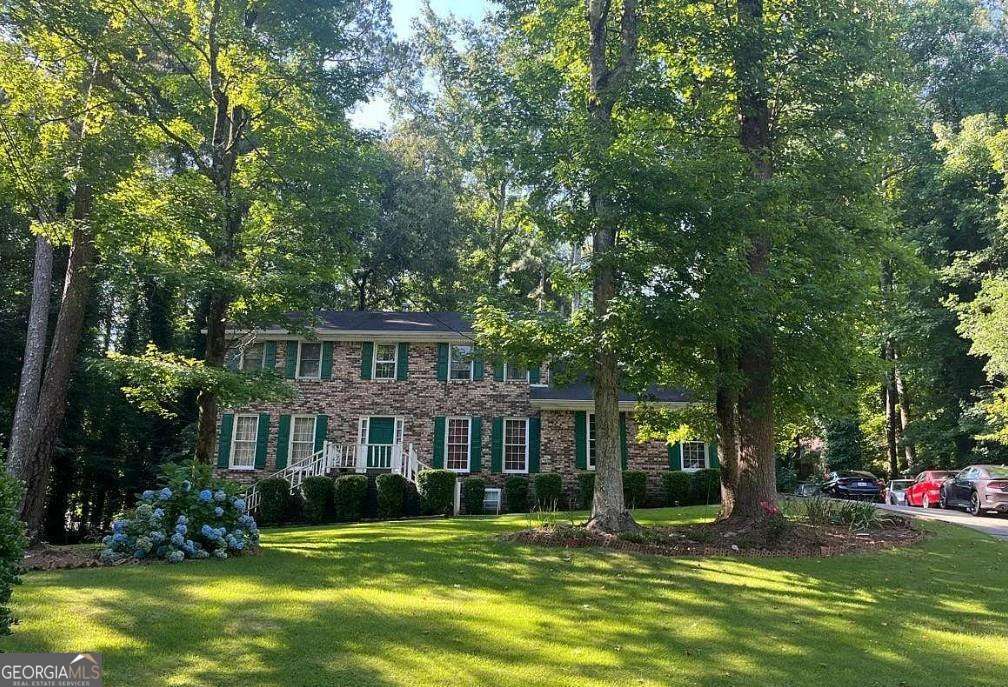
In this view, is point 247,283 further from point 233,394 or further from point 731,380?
point 731,380

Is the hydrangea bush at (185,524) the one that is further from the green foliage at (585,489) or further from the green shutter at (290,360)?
the green shutter at (290,360)

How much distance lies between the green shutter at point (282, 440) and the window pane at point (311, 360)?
5.50 ft

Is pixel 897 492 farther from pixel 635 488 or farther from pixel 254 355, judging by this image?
pixel 254 355

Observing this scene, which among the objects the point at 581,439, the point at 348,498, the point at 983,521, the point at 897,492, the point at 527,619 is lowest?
the point at 527,619

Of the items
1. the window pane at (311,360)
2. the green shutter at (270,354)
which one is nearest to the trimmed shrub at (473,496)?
the window pane at (311,360)

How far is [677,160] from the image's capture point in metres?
10.1

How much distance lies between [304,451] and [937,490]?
2047 centimetres

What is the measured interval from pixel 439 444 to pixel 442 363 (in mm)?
2804

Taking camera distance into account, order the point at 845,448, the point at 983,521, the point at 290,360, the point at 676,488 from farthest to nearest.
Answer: the point at 845,448, the point at 290,360, the point at 676,488, the point at 983,521

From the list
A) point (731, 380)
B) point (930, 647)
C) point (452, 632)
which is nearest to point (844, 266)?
point (731, 380)

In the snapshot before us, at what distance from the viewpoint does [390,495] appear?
751 inches

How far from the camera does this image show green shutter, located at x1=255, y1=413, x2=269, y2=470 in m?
Answer: 22.0

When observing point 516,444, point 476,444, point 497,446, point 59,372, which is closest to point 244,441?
point 476,444

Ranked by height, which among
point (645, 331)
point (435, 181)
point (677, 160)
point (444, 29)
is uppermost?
point (444, 29)
